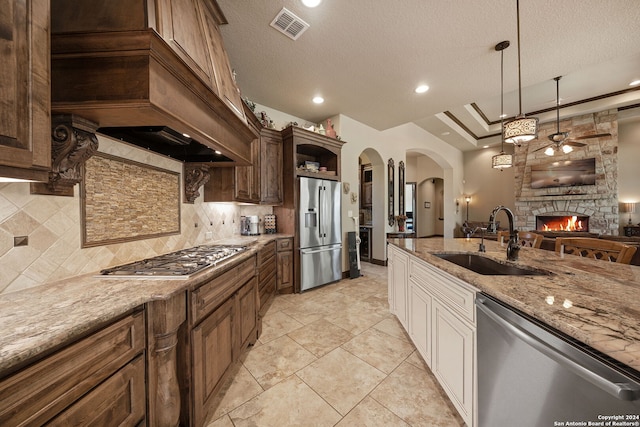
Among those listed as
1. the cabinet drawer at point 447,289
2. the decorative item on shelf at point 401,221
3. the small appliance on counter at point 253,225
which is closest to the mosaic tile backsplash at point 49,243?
the small appliance on counter at point 253,225

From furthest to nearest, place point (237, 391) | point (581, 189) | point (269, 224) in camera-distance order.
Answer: point (581, 189) → point (269, 224) → point (237, 391)

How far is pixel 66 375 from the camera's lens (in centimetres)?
70

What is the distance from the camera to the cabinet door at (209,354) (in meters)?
1.22

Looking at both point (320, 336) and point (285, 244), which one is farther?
point (285, 244)

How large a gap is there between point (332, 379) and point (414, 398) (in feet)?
1.85

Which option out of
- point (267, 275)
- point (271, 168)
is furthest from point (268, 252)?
A: point (271, 168)

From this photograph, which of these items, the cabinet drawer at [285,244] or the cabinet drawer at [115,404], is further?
the cabinet drawer at [285,244]

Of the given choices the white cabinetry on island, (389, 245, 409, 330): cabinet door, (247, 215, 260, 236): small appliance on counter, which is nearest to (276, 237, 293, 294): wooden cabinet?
(247, 215, 260, 236): small appliance on counter

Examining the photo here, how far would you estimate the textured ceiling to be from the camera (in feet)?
6.36

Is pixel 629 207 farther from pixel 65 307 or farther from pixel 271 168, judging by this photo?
pixel 65 307

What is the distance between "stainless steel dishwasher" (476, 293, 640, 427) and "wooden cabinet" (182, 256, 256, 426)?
143 centimetres

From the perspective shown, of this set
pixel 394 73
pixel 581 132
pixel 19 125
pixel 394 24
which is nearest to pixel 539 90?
pixel 581 132

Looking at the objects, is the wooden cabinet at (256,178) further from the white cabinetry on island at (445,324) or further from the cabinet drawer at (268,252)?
the white cabinetry on island at (445,324)

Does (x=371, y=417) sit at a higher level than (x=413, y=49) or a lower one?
lower
